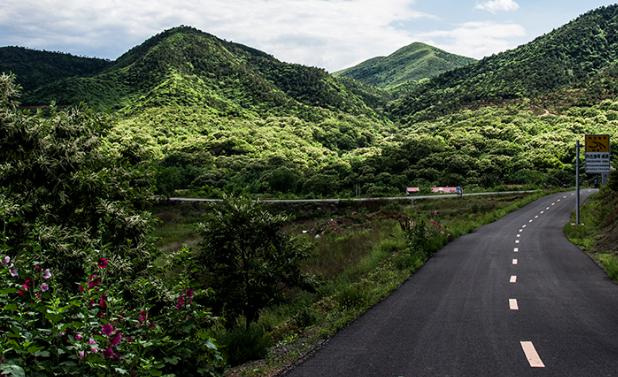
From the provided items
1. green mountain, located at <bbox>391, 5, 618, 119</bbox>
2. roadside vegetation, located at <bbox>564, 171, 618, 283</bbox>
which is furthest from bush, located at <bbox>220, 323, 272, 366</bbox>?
green mountain, located at <bbox>391, 5, 618, 119</bbox>

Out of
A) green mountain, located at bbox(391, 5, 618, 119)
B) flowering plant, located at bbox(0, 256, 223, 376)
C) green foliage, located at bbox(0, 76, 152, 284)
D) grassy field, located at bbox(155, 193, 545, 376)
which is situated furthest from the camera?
green mountain, located at bbox(391, 5, 618, 119)

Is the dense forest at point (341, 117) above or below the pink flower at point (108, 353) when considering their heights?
above

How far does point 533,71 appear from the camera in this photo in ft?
515

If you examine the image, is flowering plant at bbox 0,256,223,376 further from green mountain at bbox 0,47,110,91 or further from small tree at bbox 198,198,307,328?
green mountain at bbox 0,47,110,91

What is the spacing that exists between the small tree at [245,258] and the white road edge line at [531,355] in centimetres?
748

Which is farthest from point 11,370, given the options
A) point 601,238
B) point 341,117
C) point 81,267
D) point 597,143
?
point 341,117

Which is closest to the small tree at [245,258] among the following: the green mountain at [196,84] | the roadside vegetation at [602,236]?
the roadside vegetation at [602,236]

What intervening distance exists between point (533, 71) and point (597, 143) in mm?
133084

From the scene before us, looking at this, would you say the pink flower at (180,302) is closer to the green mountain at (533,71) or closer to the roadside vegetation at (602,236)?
the roadside vegetation at (602,236)

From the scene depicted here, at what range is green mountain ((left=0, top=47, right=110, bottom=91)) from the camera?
528 ft

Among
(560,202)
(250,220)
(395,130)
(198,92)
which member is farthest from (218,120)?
(250,220)

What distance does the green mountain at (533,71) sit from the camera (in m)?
149

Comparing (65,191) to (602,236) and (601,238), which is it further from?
(602,236)

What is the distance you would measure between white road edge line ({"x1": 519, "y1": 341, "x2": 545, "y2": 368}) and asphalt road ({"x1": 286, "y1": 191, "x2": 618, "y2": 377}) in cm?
1
